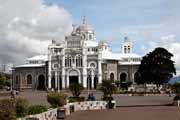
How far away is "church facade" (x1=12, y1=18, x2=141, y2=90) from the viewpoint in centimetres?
10300

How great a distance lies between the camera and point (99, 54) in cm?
10331

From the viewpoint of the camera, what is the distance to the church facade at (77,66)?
103m

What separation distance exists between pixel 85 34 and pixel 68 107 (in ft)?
279

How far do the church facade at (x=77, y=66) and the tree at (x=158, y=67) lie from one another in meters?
21.3

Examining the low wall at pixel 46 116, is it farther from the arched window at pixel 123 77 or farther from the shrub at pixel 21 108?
the arched window at pixel 123 77

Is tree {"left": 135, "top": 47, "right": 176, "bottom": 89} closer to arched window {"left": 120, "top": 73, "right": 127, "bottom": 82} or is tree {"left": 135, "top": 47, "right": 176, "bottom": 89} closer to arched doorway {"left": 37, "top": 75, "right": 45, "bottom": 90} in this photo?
arched window {"left": 120, "top": 73, "right": 127, "bottom": 82}

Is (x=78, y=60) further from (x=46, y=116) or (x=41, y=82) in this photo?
(x=46, y=116)

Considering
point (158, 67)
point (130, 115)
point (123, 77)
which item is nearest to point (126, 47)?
point (123, 77)

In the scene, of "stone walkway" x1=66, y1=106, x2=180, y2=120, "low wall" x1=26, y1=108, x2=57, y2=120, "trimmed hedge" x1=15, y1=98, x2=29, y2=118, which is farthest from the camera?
"stone walkway" x1=66, y1=106, x2=180, y2=120

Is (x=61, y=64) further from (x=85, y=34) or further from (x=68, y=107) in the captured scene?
(x=68, y=107)

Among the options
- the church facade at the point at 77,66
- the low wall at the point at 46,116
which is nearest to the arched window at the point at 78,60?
the church facade at the point at 77,66

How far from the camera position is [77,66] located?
103562 millimetres

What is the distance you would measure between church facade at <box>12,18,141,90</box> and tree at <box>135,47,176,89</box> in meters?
21.3

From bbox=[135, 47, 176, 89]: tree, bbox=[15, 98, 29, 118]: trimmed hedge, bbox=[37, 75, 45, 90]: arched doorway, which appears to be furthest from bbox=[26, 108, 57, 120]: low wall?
bbox=[37, 75, 45, 90]: arched doorway
